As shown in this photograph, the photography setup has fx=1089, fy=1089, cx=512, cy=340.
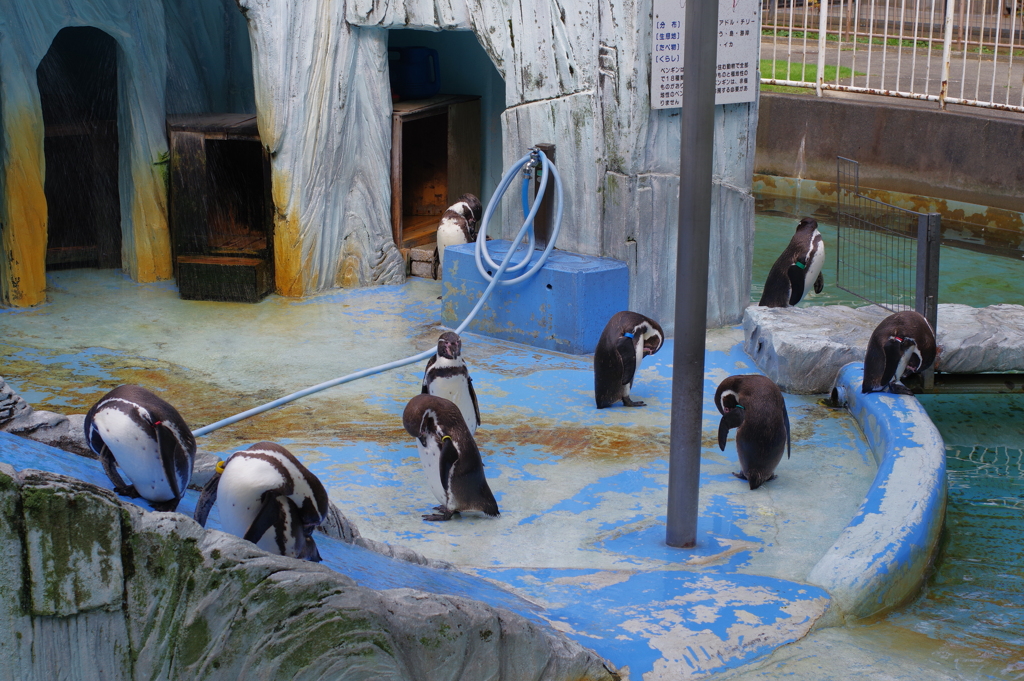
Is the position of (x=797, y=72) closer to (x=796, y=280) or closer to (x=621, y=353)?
(x=796, y=280)

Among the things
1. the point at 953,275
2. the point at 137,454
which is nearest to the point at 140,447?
the point at 137,454

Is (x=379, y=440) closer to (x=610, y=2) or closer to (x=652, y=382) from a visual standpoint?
(x=652, y=382)

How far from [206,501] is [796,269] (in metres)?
4.75

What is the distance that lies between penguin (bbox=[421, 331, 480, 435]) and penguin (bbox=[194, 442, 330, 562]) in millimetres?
1987

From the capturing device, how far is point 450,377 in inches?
193

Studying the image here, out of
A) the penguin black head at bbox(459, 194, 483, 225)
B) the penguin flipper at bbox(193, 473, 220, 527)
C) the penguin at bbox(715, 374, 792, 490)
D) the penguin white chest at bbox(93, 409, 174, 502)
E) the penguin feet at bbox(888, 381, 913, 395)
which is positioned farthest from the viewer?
the penguin black head at bbox(459, 194, 483, 225)

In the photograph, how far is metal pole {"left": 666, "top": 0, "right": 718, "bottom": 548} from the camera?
3561mm

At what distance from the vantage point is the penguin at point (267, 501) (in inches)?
112

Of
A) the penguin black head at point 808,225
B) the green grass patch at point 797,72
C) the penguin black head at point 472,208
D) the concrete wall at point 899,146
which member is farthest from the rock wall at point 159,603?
the green grass patch at point 797,72

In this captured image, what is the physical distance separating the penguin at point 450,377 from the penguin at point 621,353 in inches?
32.5

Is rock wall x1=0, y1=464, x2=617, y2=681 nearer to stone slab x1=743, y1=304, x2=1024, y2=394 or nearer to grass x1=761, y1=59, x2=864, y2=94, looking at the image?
stone slab x1=743, y1=304, x2=1024, y2=394

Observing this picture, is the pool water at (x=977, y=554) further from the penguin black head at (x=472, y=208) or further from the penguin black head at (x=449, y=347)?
the penguin black head at (x=472, y=208)

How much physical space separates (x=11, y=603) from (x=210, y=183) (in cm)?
637

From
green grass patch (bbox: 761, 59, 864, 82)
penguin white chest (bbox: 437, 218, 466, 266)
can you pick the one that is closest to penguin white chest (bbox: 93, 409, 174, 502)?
penguin white chest (bbox: 437, 218, 466, 266)
